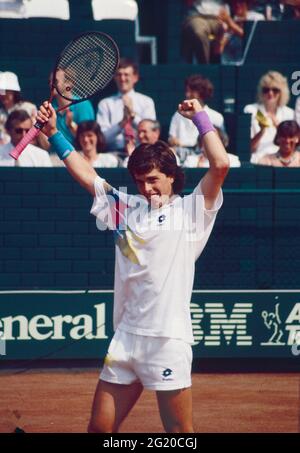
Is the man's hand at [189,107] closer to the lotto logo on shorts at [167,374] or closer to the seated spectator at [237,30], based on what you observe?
the lotto logo on shorts at [167,374]

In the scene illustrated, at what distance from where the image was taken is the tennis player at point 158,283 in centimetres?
534

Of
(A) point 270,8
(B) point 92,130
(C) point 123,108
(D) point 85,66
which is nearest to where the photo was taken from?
(D) point 85,66

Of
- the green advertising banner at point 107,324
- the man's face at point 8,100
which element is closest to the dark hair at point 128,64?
the man's face at point 8,100

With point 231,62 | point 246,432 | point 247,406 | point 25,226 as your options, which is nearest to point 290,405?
point 247,406

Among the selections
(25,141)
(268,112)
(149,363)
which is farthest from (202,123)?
(268,112)

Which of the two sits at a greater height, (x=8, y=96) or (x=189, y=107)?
(x=189, y=107)

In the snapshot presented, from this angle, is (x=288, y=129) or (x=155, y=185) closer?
(x=155, y=185)

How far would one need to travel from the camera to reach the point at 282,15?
12539mm

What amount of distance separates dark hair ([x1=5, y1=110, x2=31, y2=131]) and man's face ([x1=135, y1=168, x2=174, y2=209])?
445 centimetres

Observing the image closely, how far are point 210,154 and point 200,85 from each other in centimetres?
514

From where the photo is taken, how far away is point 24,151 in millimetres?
9891

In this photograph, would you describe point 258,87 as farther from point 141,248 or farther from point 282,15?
point 141,248

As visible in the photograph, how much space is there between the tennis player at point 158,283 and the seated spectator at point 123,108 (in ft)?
15.7

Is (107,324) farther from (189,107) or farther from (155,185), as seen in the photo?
(189,107)
